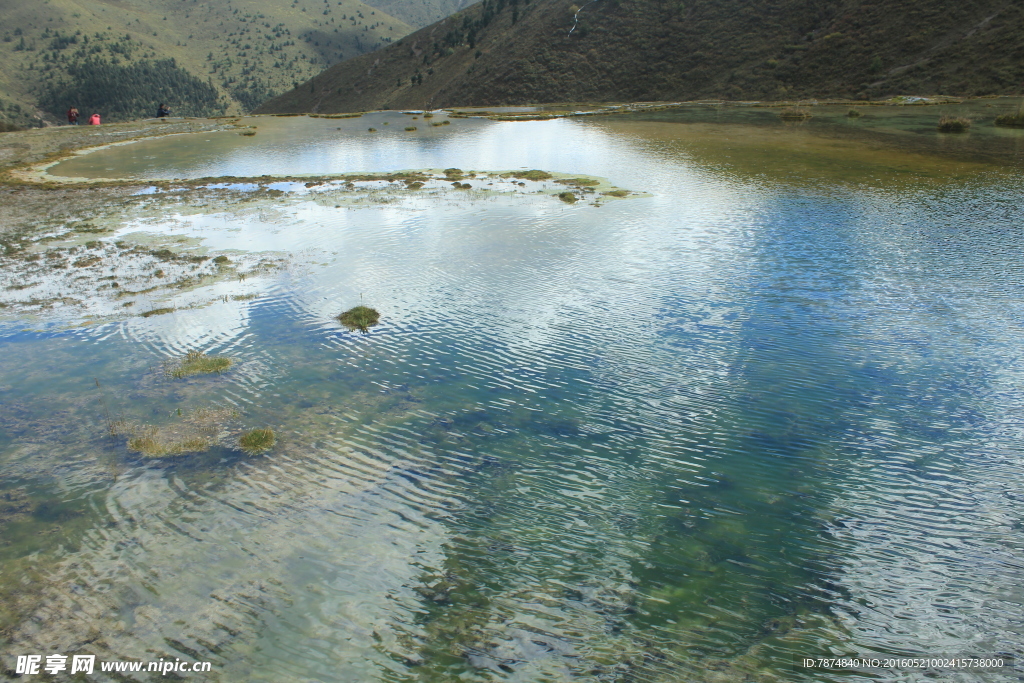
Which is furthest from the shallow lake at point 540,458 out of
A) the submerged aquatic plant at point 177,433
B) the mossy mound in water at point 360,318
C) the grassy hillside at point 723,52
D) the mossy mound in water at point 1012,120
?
the grassy hillside at point 723,52

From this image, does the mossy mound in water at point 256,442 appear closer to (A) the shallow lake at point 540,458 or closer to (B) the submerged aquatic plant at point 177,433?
(A) the shallow lake at point 540,458

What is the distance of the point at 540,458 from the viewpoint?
32.5ft

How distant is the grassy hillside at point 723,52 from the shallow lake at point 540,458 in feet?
181

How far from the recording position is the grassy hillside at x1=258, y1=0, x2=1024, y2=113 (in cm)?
6325

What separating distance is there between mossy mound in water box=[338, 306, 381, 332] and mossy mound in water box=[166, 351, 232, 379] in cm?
292

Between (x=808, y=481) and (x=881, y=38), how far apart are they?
81.5 meters

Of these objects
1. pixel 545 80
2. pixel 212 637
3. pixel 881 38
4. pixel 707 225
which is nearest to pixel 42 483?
pixel 212 637

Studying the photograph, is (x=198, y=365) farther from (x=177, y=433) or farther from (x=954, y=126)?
(x=954, y=126)

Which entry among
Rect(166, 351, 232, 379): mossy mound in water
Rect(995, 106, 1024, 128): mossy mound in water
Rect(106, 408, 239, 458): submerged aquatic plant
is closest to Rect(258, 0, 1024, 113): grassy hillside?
Rect(995, 106, 1024, 128): mossy mound in water

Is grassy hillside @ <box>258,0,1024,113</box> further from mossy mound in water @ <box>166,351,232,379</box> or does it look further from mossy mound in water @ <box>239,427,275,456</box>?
mossy mound in water @ <box>239,427,275,456</box>

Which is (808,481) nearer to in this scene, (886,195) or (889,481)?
(889,481)

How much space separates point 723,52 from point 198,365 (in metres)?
88.2

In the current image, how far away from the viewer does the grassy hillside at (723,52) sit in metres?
63.2

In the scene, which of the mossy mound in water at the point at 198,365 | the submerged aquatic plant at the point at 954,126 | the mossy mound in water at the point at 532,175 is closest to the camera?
the mossy mound in water at the point at 198,365
